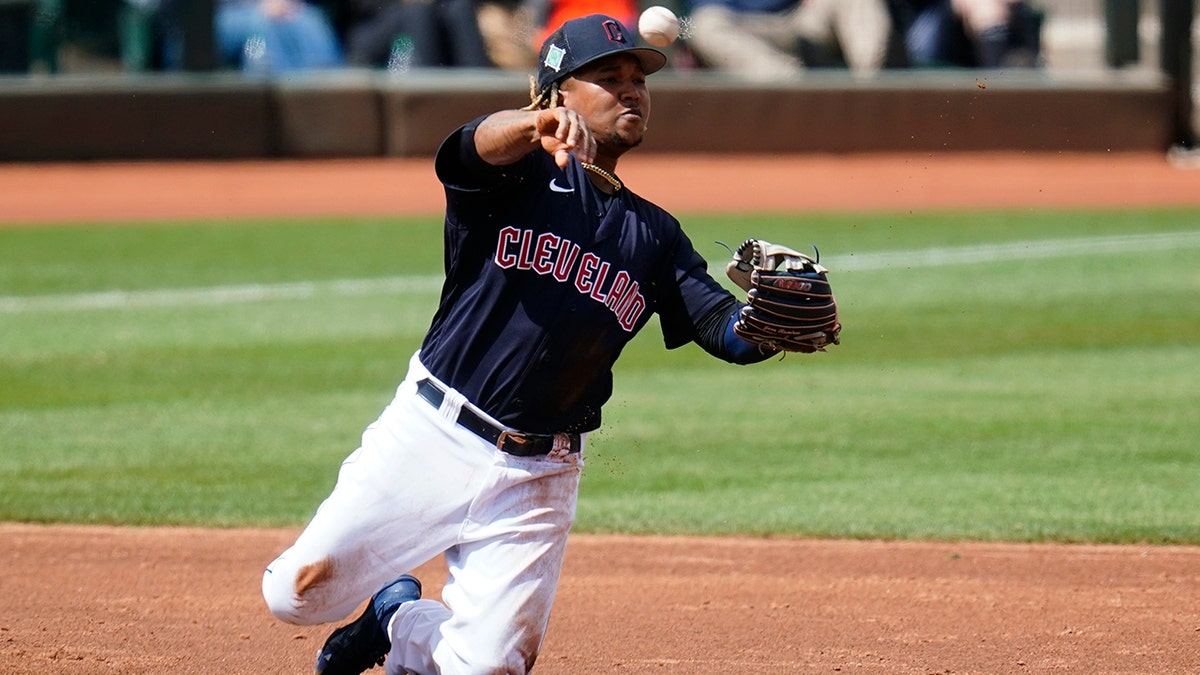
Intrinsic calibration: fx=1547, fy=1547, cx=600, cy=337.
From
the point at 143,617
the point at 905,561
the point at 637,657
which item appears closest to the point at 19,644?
the point at 143,617

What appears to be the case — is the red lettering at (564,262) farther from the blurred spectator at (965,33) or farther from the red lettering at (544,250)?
the blurred spectator at (965,33)

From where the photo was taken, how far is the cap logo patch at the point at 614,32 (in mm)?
3670

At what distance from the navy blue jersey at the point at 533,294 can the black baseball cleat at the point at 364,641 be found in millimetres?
684

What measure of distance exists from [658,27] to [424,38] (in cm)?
1263

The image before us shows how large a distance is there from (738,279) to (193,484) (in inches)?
142

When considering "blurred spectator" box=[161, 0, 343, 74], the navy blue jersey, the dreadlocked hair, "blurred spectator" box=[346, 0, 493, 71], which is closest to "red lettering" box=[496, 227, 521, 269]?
the navy blue jersey

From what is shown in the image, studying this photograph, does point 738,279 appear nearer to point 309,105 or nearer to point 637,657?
point 637,657

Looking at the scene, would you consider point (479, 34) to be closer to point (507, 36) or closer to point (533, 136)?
point (507, 36)

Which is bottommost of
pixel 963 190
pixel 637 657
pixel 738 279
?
pixel 963 190

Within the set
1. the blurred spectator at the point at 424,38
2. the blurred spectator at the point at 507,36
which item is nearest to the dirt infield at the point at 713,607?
the blurred spectator at the point at 424,38

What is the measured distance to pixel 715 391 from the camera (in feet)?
27.8

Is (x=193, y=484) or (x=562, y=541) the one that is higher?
(x=562, y=541)

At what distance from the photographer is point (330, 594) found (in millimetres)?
3666

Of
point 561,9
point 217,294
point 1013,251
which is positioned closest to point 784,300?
point 217,294
